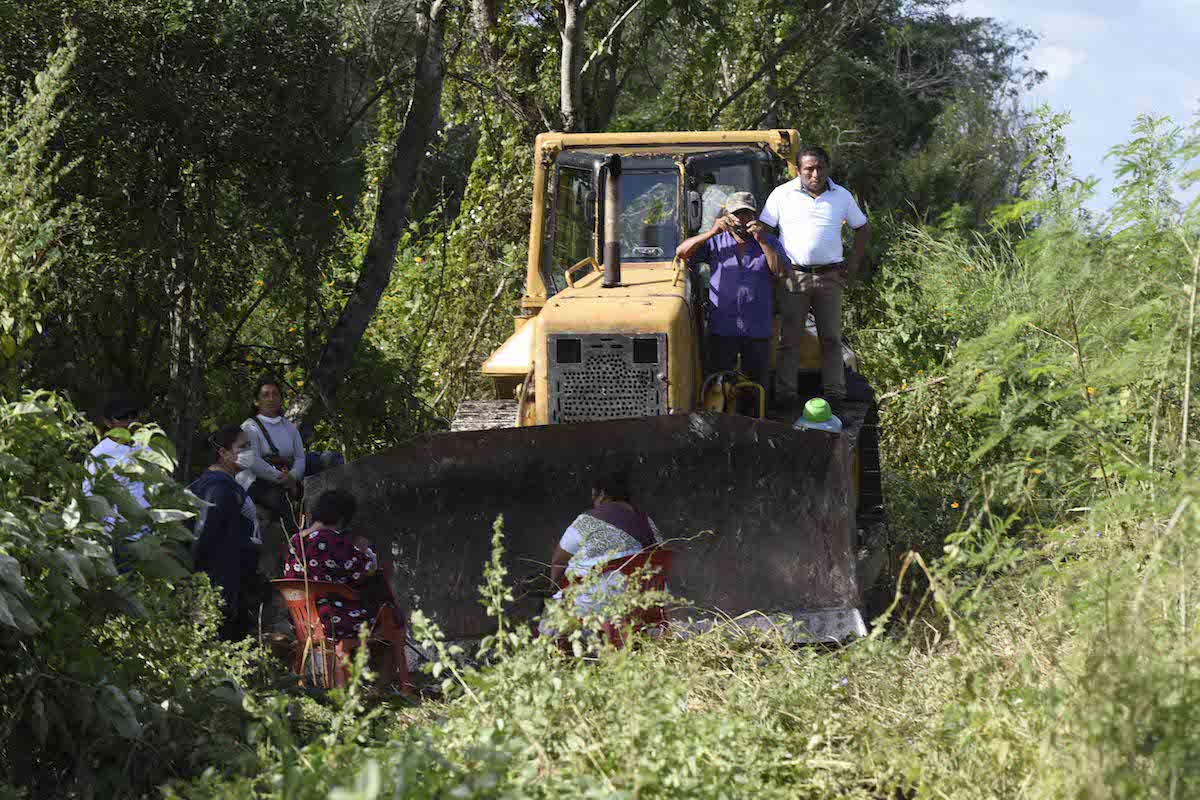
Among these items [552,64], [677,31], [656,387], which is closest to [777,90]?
[677,31]

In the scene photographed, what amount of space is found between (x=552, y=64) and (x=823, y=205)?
7234 mm

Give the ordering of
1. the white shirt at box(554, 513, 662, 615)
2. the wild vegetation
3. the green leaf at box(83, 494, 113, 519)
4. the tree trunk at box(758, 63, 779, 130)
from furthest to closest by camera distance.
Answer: the tree trunk at box(758, 63, 779, 130) < the white shirt at box(554, 513, 662, 615) < the green leaf at box(83, 494, 113, 519) < the wild vegetation

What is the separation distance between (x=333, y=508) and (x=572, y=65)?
820 cm

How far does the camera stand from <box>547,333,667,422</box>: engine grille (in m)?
7.92

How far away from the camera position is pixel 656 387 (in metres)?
7.96

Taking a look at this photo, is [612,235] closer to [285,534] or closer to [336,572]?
[285,534]

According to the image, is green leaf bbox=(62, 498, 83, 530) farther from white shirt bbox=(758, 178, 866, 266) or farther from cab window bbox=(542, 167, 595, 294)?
white shirt bbox=(758, 178, 866, 266)

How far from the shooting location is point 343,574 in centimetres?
689

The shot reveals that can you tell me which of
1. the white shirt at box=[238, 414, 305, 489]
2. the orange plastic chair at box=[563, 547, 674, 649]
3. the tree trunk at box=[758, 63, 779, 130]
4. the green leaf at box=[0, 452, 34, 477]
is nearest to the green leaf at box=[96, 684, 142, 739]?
the green leaf at box=[0, 452, 34, 477]

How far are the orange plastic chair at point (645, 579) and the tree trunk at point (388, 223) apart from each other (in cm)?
448

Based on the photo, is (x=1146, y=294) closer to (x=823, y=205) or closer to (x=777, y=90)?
(x=823, y=205)

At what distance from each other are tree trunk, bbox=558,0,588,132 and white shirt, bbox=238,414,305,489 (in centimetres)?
607

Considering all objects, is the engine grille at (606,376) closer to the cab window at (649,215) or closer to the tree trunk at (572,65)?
the cab window at (649,215)

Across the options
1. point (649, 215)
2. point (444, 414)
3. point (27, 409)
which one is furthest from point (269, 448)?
point (444, 414)
